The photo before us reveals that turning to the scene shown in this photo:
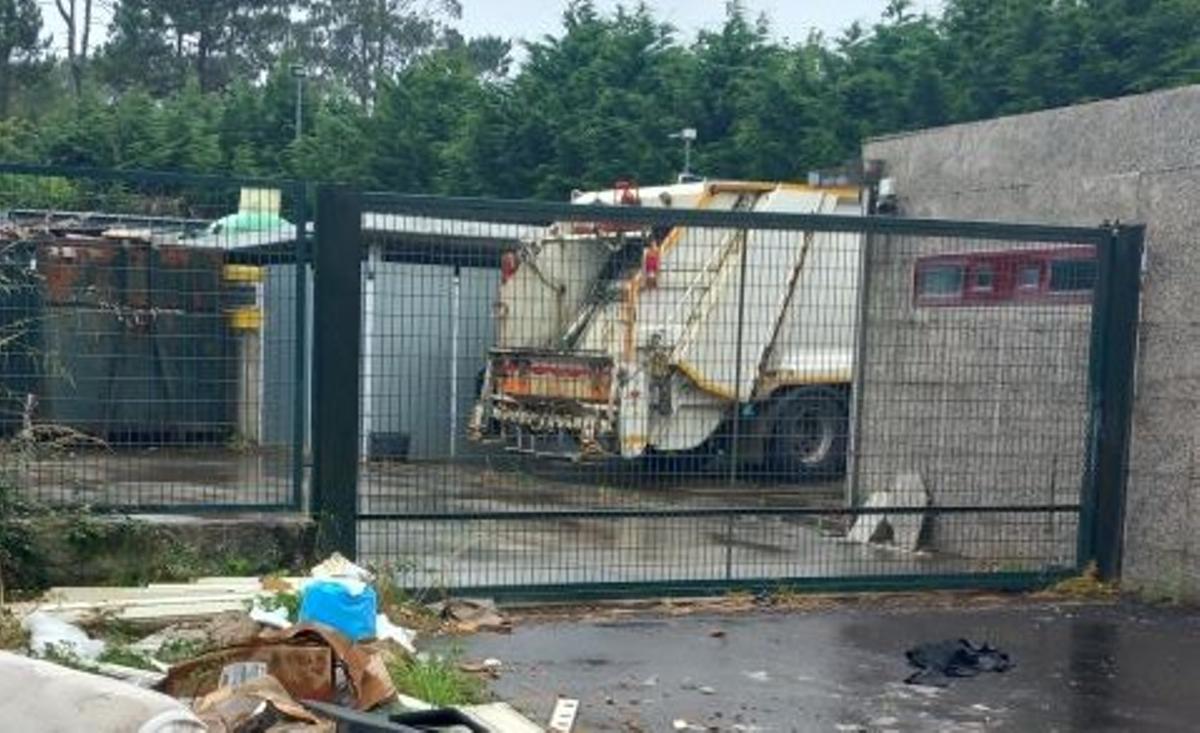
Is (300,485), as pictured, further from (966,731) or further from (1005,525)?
(1005,525)

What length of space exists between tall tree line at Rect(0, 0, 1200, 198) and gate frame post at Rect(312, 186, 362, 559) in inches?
740

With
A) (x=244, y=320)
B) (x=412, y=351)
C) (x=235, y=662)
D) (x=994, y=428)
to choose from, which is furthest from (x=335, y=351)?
(x=994, y=428)

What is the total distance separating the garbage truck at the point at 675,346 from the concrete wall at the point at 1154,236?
5.04 feet

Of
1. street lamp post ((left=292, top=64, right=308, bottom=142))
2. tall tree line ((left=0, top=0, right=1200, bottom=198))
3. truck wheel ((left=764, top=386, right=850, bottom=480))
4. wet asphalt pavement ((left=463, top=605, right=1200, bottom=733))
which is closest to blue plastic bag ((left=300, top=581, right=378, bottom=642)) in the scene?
wet asphalt pavement ((left=463, top=605, right=1200, bottom=733))

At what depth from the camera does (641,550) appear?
869cm

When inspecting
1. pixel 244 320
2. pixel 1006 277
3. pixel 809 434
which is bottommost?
pixel 809 434

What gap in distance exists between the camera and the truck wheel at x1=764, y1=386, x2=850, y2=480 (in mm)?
8883

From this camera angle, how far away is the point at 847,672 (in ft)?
22.6

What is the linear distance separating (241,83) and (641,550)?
106 feet

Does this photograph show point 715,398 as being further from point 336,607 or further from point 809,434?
point 336,607

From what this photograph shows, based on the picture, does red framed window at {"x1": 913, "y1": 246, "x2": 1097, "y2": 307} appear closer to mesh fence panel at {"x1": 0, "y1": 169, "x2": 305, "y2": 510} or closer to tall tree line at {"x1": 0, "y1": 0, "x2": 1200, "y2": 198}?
mesh fence panel at {"x1": 0, "y1": 169, "x2": 305, "y2": 510}

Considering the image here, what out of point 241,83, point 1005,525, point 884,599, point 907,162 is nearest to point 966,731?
point 884,599

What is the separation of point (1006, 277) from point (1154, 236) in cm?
98

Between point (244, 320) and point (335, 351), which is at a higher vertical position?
point (244, 320)
